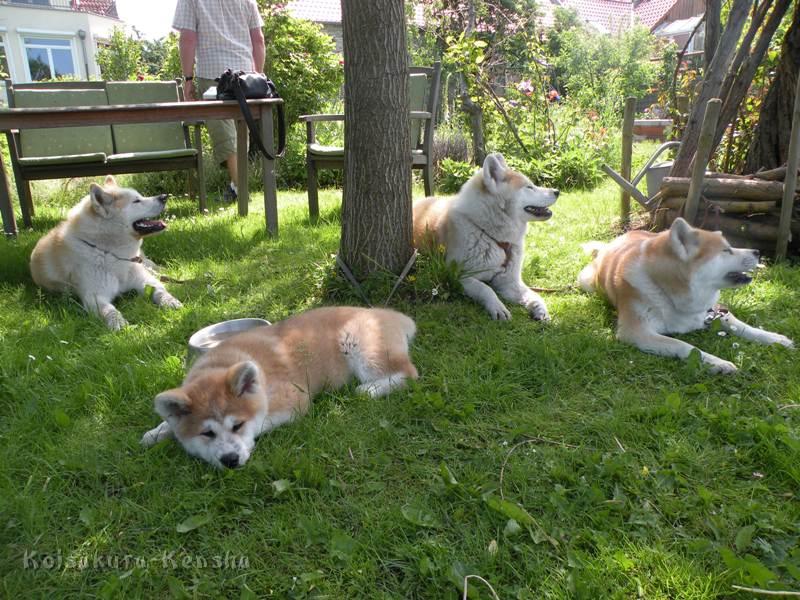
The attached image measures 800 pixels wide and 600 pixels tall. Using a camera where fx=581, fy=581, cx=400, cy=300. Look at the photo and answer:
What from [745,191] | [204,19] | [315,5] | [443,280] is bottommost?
[443,280]

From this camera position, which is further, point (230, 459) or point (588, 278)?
point (588, 278)

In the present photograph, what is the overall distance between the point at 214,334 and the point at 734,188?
446 centimetres

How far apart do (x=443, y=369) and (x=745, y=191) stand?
11.4ft

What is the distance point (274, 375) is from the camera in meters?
2.85

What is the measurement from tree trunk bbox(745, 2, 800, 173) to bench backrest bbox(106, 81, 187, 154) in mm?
6667

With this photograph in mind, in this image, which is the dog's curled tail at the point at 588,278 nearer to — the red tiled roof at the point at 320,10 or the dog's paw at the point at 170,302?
the dog's paw at the point at 170,302

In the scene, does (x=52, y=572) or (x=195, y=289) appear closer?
(x=52, y=572)

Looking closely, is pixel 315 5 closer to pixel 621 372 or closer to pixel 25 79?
pixel 25 79

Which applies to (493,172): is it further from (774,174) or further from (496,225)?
(774,174)

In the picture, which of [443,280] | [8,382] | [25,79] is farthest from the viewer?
[25,79]

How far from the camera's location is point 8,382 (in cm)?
317

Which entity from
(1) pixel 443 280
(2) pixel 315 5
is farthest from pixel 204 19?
(2) pixel 315 5

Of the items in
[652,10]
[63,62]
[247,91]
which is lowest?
[247,91]

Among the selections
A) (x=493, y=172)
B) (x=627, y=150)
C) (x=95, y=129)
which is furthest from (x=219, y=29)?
(x=627, y=150)
